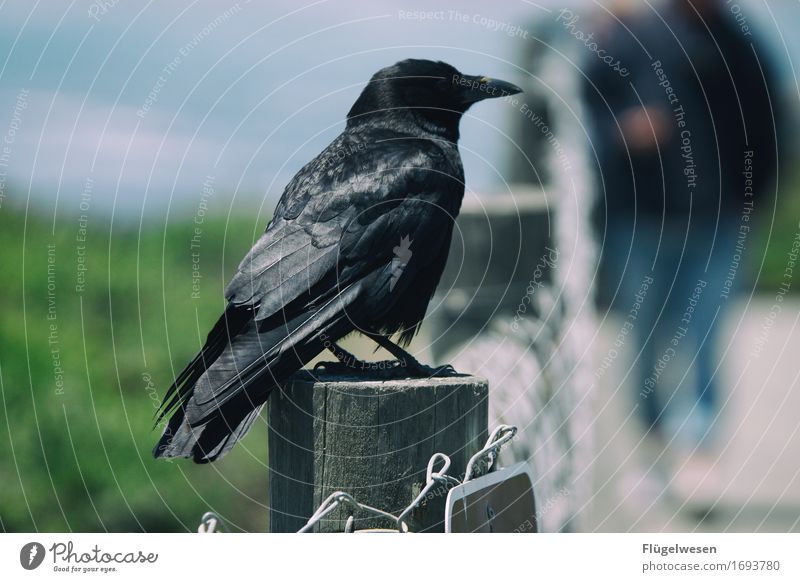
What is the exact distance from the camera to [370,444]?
282cm

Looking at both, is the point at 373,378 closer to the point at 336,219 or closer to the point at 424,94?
the point at 336,219

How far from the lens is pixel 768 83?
5.66m

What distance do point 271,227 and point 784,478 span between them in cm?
627

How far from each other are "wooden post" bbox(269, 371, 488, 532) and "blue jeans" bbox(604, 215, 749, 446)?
11.8 feet

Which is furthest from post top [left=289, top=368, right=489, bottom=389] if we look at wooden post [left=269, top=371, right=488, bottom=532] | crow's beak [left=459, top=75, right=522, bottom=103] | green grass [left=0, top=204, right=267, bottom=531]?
green grass [left=0, top=204, right=267, bottom=531]

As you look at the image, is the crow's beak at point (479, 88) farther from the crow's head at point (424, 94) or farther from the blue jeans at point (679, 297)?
the blue jeans at point (679, 297)

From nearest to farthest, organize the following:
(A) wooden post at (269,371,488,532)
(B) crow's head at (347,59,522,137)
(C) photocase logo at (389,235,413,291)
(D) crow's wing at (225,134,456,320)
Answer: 1. (A) wooden post at (269,371,488,532)
2. (D) crow's wing at (225,134,456,320)
3. (C) photocase logo at (389,235,413,291)
4. (B) crow's head at (347,59,522,137)

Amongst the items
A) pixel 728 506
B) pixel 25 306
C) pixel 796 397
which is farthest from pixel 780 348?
pixel 25 306

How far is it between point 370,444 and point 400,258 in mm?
972

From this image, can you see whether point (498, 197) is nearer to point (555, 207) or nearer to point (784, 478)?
point (555, 207)

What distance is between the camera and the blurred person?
570cm
